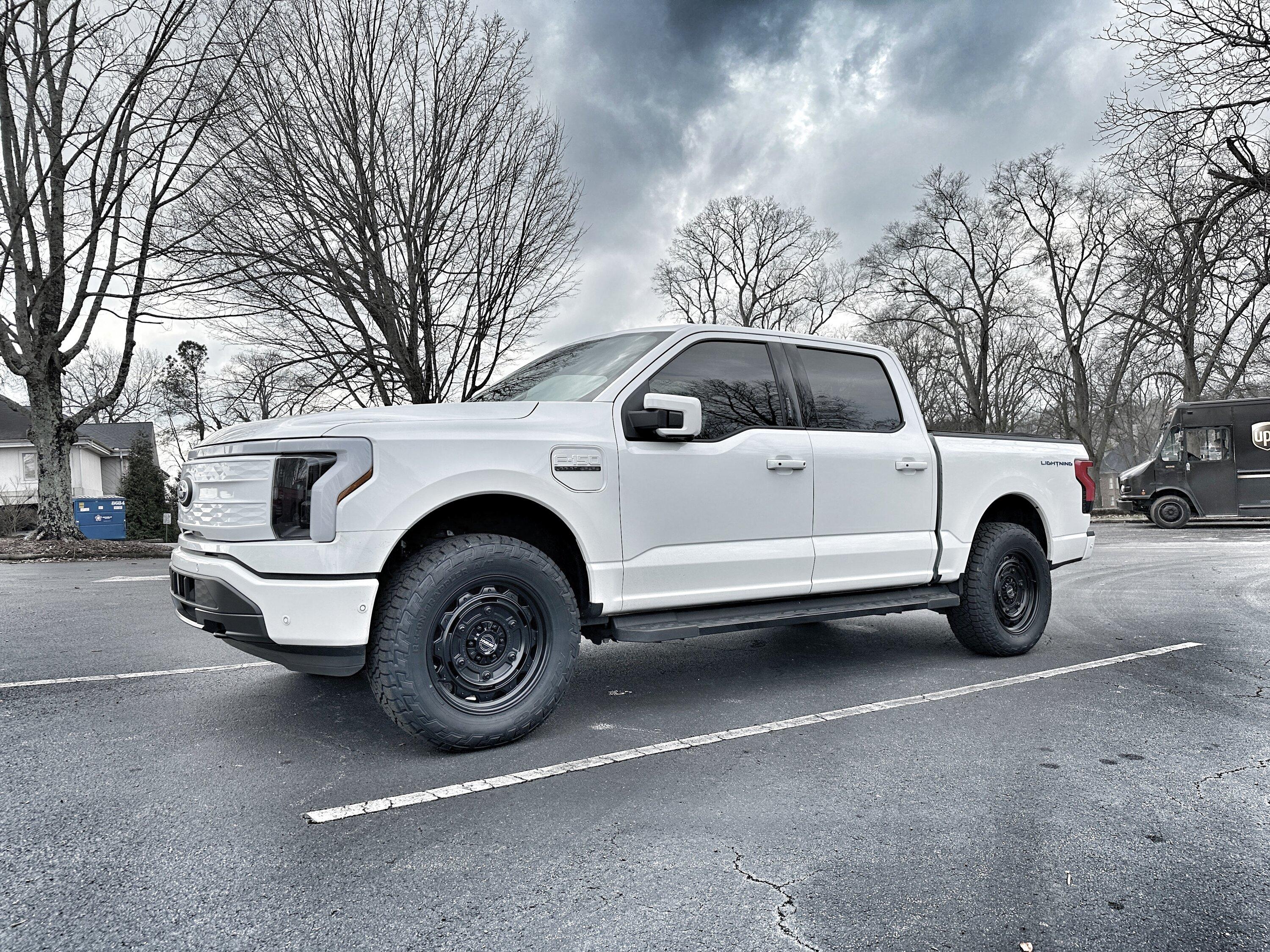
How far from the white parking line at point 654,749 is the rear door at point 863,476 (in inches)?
27.5

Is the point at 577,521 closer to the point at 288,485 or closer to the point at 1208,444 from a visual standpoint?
the point at 288,485

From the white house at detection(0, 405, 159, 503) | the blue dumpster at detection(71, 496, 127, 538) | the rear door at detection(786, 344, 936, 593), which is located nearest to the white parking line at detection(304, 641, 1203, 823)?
the rear door at detection(786, 344, 936, 593)

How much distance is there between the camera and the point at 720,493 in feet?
13.8

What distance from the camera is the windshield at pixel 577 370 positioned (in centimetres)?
427

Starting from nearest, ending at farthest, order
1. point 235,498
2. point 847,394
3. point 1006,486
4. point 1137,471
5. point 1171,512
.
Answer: point 235,498 < point 847,394 < point 1006,486 < point 1171,512 < point 1137,471

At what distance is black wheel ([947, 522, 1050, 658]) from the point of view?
534cm

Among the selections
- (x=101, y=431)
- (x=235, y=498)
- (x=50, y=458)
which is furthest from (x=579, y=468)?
(x=101, y=431)

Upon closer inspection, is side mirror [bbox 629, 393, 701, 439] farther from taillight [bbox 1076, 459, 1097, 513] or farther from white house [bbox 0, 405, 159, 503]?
white house [bbox 0, 405, 159, 503]

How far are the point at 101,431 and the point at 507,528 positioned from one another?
51677 millimetres

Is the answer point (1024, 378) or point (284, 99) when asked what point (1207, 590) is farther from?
point (1024, 378)

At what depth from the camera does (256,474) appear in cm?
342

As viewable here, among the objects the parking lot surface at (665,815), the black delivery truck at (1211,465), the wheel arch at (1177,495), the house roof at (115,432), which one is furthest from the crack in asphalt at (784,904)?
the house roof at (115,432)

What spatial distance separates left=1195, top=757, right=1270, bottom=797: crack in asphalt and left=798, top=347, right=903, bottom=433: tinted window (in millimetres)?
2414

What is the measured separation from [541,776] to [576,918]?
1.07m
